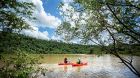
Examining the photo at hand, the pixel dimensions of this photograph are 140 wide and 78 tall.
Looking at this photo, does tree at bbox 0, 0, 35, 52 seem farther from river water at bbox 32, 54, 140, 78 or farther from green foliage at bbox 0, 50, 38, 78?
river water at bbox 32, 54, 140, 78

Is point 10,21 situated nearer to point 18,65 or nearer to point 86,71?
point 18,65

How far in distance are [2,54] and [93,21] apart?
4.94 m

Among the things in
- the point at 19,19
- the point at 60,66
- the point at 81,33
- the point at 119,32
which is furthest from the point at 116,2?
the point at 60,66

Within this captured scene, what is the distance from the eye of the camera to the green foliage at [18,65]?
40.2 feet

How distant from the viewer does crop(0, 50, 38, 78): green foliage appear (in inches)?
482

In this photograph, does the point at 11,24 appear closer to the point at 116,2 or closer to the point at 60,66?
the point at 116,2

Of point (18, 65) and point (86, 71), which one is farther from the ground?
point (18, 65)

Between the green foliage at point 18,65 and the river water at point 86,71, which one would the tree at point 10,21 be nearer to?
the green foliage at point 18,65

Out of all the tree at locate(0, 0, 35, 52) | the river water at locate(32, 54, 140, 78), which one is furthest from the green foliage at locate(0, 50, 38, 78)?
the river water at locate(32, 54, 140, 78)

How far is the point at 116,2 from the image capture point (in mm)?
7621

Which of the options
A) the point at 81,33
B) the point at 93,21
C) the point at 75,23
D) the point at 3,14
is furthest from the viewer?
the point at 3,14

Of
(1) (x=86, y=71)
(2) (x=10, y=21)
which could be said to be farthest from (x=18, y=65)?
(1) (x=86, y=71)

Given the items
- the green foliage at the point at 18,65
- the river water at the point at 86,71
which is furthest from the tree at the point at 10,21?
the river water at the point at 86,71

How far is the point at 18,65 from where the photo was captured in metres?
12.4
